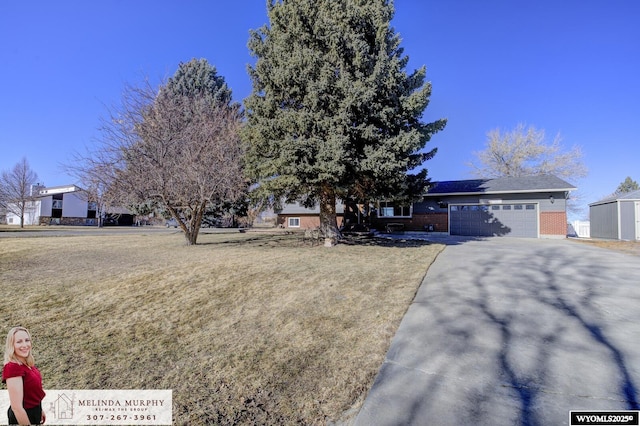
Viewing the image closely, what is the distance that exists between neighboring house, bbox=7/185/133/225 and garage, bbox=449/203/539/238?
4086 centimetres

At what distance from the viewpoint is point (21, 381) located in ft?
7.31

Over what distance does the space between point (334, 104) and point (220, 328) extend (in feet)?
25.3

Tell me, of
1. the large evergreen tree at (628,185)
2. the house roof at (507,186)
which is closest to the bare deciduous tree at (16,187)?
the house roof at (507,186)

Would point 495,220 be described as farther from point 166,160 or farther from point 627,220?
point 166,160

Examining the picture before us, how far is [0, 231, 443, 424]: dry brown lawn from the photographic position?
278 centimetres

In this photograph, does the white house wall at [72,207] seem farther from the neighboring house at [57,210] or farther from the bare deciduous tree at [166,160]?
the bare deciduous tree at [166,160]

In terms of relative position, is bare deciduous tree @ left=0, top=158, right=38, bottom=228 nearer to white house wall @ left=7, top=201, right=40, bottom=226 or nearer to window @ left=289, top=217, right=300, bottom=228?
white house wall @ left=7, top=201, right=40, bottom=226

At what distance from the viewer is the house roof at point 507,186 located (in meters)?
17.7

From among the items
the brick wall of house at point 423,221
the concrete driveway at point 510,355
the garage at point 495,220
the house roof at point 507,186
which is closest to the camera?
the concrete driveway at point 510,355

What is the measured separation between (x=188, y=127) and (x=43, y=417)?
10.9 metres

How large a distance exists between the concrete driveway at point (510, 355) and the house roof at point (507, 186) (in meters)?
13.2

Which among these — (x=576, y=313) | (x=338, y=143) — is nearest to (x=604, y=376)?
(x=576, y=313)

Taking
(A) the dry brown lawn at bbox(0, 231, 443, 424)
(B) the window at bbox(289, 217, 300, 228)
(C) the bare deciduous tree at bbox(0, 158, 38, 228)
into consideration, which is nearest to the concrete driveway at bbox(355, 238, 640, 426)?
(A) the dry brown lawn at bbox(0, 231, 443, 424)

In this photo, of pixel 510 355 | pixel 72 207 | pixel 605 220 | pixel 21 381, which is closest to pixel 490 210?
pixel 605 220
